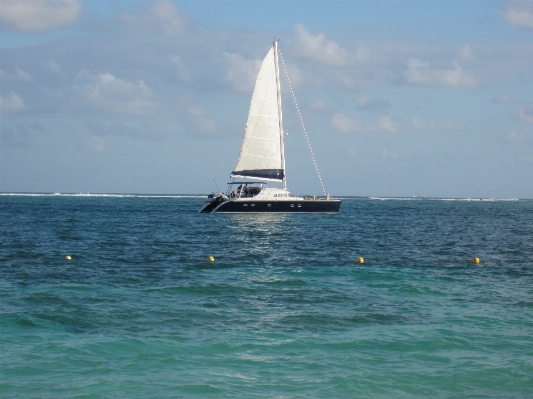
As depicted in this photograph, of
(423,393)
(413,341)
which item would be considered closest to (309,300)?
(413,341)

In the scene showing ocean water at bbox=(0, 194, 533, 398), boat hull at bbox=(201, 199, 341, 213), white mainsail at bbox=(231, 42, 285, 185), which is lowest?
ocean water at bbox=(0, 194, 533, 398)

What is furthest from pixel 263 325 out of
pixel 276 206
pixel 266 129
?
pixel 266 129

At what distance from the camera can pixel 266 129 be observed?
78.9 metres

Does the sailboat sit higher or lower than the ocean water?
higher

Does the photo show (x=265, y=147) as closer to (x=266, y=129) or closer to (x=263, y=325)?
(x=266, y=129)

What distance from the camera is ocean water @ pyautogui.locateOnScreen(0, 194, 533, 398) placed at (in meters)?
14.8

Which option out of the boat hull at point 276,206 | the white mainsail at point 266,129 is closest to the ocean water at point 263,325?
the boat hull at point 276,206

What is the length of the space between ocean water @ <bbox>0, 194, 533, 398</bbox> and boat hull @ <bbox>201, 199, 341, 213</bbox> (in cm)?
3698

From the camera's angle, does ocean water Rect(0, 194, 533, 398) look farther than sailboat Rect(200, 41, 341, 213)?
No

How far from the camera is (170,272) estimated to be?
100 ft

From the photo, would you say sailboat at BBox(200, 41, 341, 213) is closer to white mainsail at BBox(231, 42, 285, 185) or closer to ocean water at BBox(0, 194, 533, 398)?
white mainsail at BBox(231, 42, 285, 185)

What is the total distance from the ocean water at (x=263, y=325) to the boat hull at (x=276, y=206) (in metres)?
37.0

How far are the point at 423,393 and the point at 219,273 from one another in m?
17.4

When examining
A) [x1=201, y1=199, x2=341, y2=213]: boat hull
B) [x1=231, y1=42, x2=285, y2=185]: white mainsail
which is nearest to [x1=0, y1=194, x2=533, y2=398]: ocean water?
[x1=201, y1=199, x2=341, y2=213]: boat hull
